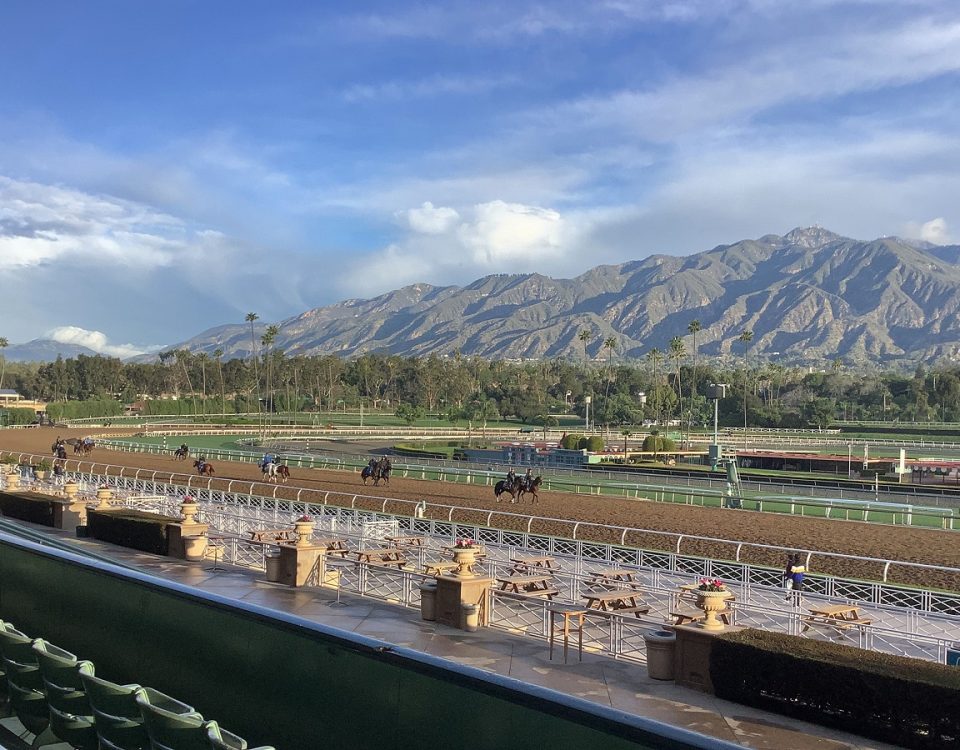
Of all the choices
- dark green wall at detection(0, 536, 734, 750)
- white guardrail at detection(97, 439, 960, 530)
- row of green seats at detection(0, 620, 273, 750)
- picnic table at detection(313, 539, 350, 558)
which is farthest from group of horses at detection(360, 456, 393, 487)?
row of green seats at detection(0, 620, 273, 750)

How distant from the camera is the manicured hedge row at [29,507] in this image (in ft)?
71.4

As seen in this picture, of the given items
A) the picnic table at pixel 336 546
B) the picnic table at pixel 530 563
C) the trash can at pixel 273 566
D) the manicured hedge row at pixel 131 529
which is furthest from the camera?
the manicured hedge row at pixel 131 529

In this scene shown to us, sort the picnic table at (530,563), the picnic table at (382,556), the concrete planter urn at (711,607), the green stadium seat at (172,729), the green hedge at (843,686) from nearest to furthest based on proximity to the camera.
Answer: the green stadium seat at (172,729) → the green hedge at (843,686) → the concrete planter urn at (711,607) → the picnic table at (530,563) → the picnic table at (382,556)

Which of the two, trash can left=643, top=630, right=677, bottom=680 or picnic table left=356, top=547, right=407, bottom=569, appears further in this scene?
picnic table left=356, top=547, right=407, bottom=569

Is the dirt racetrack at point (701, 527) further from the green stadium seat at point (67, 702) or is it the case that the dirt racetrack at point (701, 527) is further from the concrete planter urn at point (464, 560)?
the green stadium seat at point (67, 702)

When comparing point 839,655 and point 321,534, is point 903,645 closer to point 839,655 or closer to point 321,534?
point 839,655

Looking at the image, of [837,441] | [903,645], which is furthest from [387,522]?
[837,441]

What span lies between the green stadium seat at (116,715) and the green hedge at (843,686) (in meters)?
6.31

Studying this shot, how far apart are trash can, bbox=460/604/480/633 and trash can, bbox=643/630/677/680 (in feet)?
8.94

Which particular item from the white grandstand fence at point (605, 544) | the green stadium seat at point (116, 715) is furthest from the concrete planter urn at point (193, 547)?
the green stadium seat at point (116, 715)

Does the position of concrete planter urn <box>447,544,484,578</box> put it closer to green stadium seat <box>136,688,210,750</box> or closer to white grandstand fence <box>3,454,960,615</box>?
white grandstand fence <box>3,454,960,615</box>

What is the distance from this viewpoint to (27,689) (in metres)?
4.96

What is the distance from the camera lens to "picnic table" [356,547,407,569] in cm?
1596

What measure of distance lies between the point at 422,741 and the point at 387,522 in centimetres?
1666
